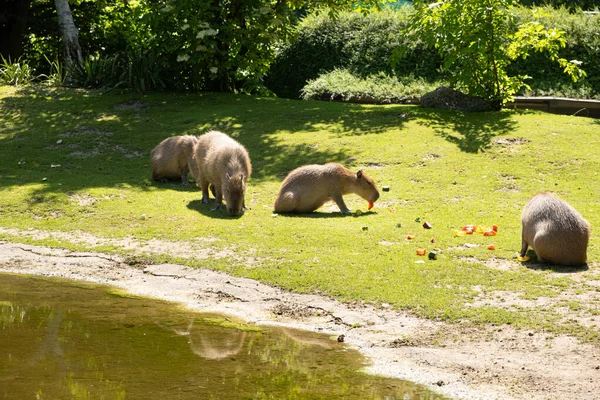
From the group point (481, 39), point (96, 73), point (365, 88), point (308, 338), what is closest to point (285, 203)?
point (308, 338)

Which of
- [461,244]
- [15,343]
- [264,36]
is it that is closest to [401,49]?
[264,36]

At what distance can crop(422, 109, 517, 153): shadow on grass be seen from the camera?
13523mm

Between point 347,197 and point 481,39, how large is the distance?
4700mm

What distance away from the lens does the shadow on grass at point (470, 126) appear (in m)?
A: 13.5

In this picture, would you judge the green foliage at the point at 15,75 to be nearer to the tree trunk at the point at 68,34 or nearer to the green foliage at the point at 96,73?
the tree trunk at the point at 68,34

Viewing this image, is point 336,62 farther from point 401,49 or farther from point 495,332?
point 495,332

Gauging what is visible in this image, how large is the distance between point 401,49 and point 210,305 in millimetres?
9789

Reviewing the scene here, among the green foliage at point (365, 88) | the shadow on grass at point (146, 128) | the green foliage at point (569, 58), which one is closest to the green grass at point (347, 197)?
the shadow on grass at point (146, 128)

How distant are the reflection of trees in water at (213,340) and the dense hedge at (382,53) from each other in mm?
14278

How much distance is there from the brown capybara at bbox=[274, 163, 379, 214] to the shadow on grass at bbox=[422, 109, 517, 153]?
9.82 ft

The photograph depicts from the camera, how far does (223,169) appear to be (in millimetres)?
10711

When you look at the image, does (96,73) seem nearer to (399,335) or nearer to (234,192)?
(234,192)

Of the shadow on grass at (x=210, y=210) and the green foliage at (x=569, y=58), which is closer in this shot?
the shadow on grass at (x=210, y=210)

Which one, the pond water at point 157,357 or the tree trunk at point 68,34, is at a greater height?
the tree trunk at point 68,34
